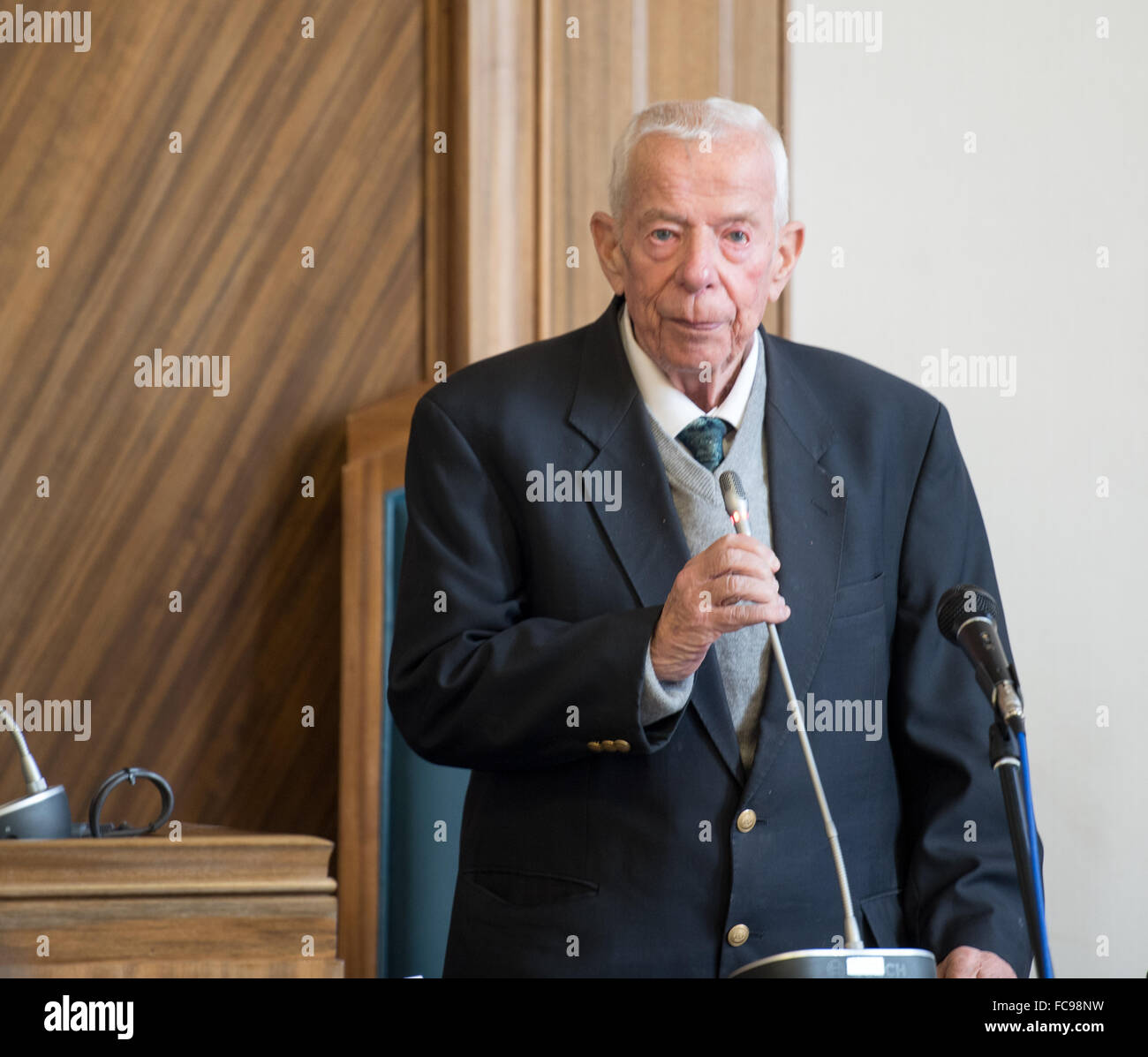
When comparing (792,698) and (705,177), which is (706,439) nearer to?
(705,177)

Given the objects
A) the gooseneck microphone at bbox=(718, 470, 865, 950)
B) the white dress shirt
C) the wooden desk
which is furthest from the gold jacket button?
the white dress shirt

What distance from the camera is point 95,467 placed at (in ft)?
9.25

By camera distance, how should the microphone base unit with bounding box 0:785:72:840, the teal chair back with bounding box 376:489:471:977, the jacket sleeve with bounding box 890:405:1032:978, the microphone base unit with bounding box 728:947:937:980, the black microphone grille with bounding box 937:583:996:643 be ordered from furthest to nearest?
1. the teal chair back with bounding box 376:489:471:977
2. the microphone base unit with bounding box 0:785:72:840
3. the jacket sleeve with bounding box 890:405:1032:978
4. the black microphone grille with bounding box 937:583:996:643
5. the microphone base unit with bounding box 728:947:937:980

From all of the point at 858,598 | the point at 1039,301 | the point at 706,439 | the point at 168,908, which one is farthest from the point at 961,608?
the point at 1039,301

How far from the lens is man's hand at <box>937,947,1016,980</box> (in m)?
1.56

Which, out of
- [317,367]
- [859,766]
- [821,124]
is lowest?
[859,766]

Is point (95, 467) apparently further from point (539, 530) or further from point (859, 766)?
point (859, 766)

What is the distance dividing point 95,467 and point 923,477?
5.11ft

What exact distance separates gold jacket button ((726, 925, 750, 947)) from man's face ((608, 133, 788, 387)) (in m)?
0.61

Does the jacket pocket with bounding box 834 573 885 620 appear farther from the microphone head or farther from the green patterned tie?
the microphone head

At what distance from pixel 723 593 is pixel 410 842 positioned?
1.40 meters

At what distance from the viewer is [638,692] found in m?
1.58

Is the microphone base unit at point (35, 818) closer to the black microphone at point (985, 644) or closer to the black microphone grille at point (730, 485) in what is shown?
the black microphone grille at point (730, 485)
